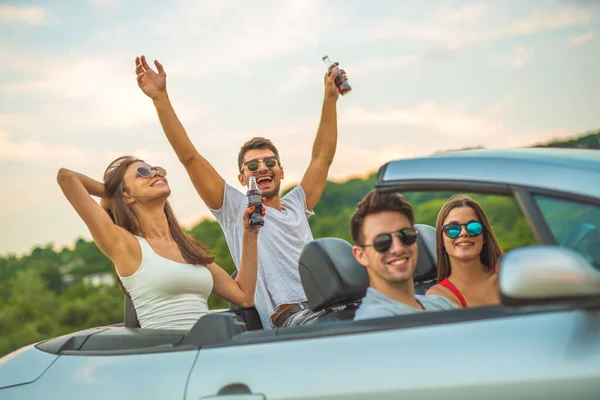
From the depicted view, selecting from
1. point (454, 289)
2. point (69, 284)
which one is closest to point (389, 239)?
point (454, 289)

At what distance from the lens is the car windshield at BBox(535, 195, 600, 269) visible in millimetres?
2199

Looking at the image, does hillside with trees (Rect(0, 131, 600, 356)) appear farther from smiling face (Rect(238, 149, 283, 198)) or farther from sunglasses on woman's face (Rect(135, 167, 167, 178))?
sunglasses on woman's face (Rect(135, 167, 167, 178))

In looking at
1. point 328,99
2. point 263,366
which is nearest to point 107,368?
point 263,366

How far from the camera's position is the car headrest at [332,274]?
9.62 ft

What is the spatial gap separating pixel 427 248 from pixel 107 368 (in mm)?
1908

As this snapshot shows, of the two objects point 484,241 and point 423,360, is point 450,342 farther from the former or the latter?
point 484,241

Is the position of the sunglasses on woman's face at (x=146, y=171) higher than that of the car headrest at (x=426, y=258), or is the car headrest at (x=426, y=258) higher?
the sunglasses on woman's face at (x=146, y=171)

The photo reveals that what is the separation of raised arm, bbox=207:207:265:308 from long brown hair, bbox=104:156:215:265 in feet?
0.35

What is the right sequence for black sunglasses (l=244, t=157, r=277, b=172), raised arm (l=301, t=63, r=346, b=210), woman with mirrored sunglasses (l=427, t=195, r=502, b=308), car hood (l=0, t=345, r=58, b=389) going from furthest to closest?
1. raised arm (l=301, t=63, r=346, b=210)
2. black sunglasses (l=244, t=157, r=277, b=172)
3. woman with mirrored sunglasses (l=427, t=195, r=502, b=308)
4. car hood (l=0, t=345, r=58, b=389)

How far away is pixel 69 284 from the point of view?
72375mm

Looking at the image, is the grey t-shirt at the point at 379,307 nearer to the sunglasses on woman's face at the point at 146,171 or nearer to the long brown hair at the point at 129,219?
the long brown hair at the point at 129,219

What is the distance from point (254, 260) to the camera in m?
3.87

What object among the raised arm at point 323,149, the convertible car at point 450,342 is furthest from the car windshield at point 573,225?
the raised arm at point 323,149

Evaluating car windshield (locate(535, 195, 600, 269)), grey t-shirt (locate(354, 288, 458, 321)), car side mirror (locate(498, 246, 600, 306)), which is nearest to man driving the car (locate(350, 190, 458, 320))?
grey t-shirt (locate(354, 288, 458, 321))
